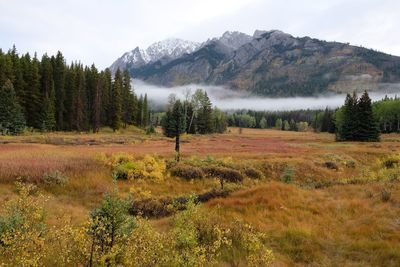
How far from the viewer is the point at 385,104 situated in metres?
117

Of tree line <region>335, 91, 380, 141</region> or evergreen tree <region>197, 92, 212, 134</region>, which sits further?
evergreen tree <region>197, 92, 212, 134</region>

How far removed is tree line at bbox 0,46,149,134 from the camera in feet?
192

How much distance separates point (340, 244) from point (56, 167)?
1652 cm

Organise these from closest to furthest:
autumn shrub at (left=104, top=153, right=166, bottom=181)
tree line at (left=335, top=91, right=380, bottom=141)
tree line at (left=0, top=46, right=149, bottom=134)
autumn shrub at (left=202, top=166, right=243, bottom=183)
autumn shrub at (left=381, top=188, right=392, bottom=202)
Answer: autumn shrub at (left=381, top=188, right=392, bottom=202) < autumn shrub at (left=104, top=153, right=166, bottom=181) < autumn shrub at (left=202, top=166, right=243, bottom=183) < tree line at (left=0, top=46, right=149, bottom=134) < tree line at (left=335, top=91, right=380, bottom=141)

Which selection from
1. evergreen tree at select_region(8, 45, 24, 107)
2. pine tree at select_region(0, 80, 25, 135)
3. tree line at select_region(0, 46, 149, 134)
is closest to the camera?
pine tree at select_region(0, 80, 25, 135)

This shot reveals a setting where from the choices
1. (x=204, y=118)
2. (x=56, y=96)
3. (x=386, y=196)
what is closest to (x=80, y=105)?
(x=56, y=96)

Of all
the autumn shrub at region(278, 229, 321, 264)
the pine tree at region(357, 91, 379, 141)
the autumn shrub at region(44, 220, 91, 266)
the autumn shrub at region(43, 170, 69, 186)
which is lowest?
the autumn shrub at region(278, 229, 321, 264)

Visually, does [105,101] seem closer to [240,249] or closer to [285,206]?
[285,206]

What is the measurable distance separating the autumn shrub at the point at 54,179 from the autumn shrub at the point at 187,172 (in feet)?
25.9

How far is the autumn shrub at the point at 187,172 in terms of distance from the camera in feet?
81.3

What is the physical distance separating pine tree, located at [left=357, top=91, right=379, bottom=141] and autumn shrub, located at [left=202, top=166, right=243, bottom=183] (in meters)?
56.1

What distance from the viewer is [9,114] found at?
55.4 metres

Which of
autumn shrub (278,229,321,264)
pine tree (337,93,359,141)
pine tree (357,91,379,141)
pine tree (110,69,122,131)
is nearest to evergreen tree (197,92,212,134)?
pine tree (110,69,122,131)

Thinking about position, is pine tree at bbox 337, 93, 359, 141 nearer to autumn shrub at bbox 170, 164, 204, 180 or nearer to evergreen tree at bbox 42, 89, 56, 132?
autumn shrub at bbox 170, 164, 204, 180
